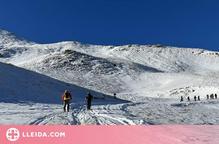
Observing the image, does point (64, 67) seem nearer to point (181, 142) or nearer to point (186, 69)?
point (186, 69)

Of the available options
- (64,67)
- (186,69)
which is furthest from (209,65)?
(64,67)

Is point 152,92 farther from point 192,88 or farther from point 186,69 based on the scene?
point 186,69

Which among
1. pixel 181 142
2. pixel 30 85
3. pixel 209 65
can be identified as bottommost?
pixel 181 142

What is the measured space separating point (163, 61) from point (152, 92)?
85581 mm

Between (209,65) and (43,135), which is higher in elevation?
(209,65)

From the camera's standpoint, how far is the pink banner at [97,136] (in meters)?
16.4

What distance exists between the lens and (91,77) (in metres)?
123

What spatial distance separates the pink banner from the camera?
1644 cm

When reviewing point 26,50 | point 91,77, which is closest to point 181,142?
point 91,77

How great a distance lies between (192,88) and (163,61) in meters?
85.7

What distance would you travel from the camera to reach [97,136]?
1698cm

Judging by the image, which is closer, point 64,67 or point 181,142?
point 181,142

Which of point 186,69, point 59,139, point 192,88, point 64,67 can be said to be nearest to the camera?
point 59,139

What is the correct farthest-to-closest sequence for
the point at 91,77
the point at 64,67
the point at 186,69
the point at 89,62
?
the point at 186,69 → the point at 89,62 → the point at 64,67 → the point at 91,77
